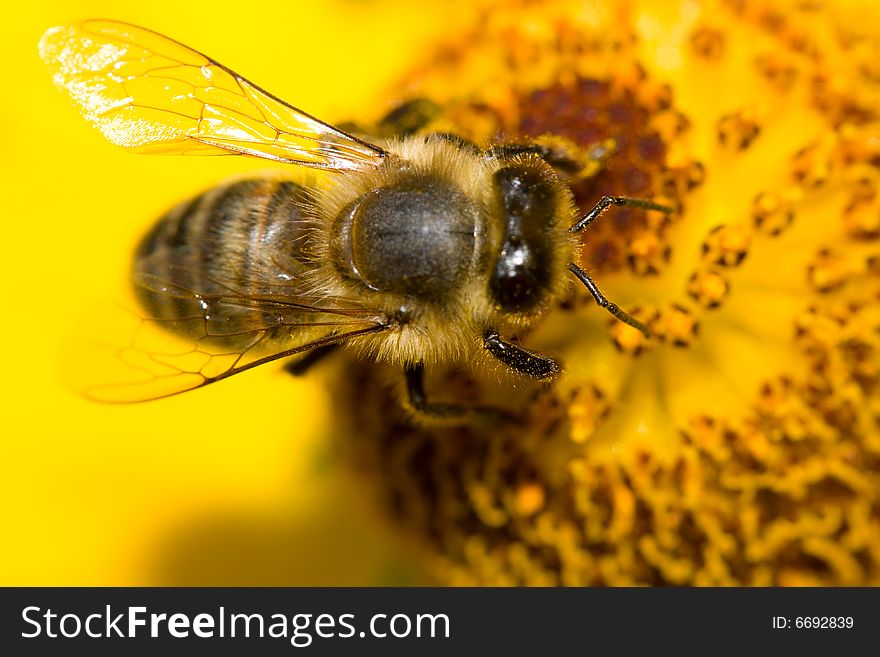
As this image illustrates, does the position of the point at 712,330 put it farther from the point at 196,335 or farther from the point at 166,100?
the point at 166,100

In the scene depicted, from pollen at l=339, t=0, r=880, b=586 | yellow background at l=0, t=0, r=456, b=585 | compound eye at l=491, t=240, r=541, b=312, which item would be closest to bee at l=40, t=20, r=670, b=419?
compound eye at l=491, t=240, r=541, b=312

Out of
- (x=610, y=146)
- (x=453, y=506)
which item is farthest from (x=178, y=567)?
(x=610, y=146)

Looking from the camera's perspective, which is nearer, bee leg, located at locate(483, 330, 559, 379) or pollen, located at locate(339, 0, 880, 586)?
bee leg, located at locate(483, 330, 559, 379)

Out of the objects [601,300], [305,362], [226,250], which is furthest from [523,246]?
[305,362]

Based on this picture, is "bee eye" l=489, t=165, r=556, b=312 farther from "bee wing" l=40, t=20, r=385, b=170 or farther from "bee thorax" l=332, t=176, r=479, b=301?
"bee wing" l=40, t=20, r=385, b=170

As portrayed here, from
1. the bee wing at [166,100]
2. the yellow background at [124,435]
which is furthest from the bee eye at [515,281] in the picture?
the yellow background at [124,435]

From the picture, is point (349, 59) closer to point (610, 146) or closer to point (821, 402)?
point (610, 146)
